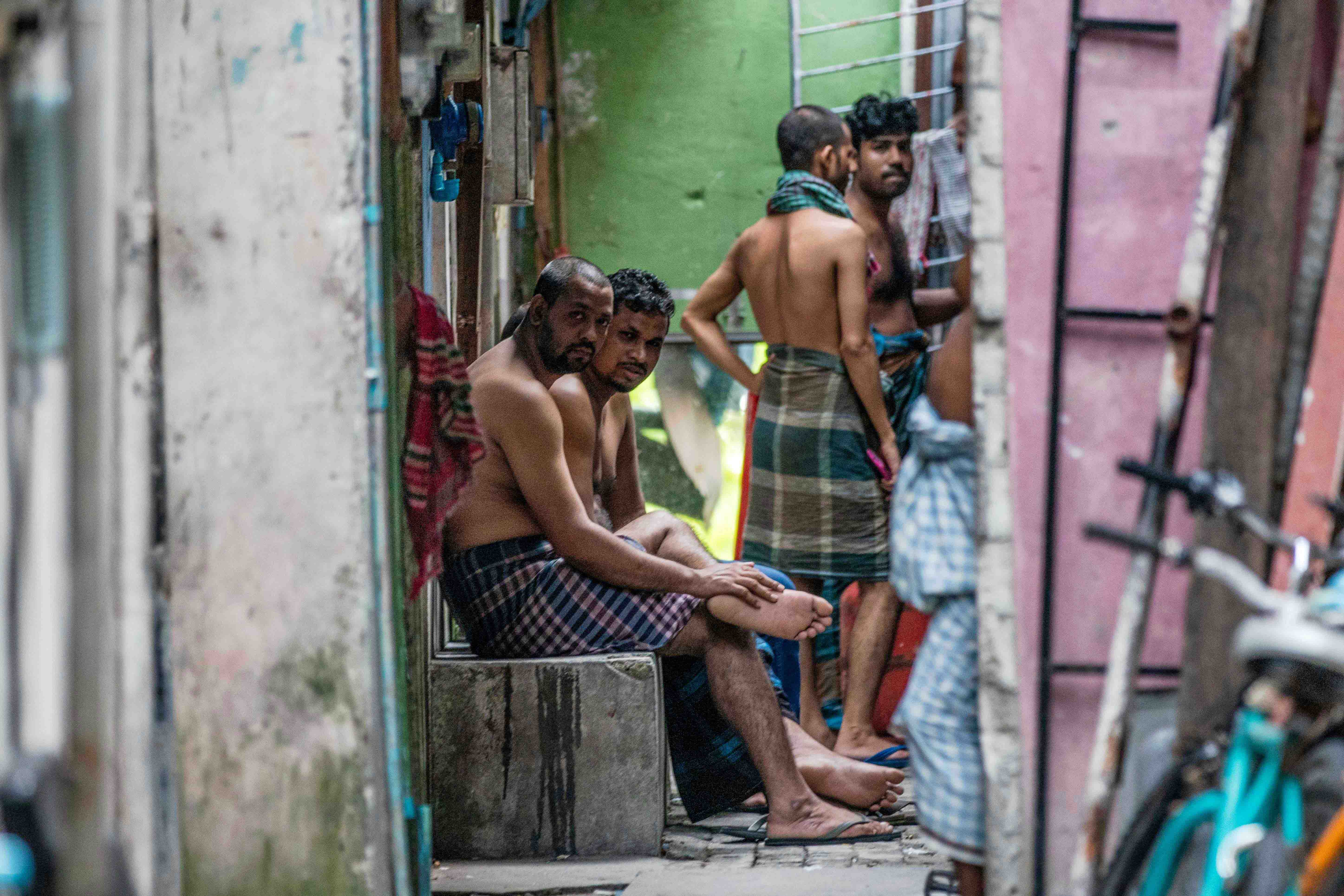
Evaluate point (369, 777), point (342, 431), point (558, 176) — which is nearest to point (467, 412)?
Answer: point (342, 431)

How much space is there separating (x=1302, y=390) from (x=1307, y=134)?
444 millimetres

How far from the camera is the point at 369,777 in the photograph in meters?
2.78

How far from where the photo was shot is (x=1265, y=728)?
2.04 m

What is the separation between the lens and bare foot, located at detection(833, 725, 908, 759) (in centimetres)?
473

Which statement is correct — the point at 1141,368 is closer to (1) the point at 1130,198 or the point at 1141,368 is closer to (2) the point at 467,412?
(1) the point at 1130,198

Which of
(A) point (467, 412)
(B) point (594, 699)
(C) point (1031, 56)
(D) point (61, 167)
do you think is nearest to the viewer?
(D) point (61, 167)

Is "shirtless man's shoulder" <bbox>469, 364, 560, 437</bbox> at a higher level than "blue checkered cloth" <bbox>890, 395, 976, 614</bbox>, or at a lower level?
higher

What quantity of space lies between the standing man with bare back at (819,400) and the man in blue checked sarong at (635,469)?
410 mm

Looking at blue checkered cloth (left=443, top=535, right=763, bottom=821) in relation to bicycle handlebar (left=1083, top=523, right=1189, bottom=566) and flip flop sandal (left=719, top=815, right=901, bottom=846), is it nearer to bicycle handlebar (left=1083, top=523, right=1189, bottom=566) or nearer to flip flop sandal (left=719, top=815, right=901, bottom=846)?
flip flop sandal (left=719, top=815, right=901, bottom=846)

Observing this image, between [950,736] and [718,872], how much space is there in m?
1.15

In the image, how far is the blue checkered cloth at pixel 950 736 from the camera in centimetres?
278

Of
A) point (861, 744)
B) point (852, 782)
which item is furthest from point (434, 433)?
point (861, 744)

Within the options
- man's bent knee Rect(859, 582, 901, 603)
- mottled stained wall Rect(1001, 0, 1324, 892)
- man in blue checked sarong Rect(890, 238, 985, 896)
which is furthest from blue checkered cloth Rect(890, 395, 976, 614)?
man's bent knee Rect(859, 582, 901, 603)

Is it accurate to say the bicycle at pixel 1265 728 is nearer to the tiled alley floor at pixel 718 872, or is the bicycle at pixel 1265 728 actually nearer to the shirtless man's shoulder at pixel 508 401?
the tiled alley floor at pixel 718 872
